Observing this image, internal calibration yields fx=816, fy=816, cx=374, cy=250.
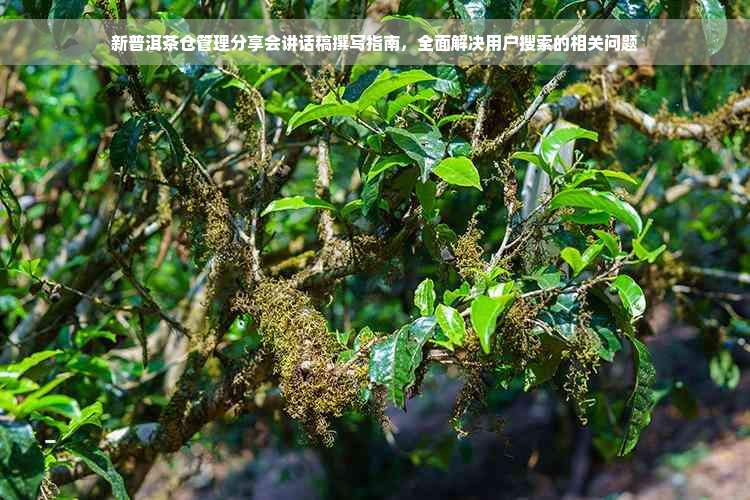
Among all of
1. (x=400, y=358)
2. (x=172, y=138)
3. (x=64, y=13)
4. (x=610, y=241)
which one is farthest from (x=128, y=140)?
(x=610, y=241)

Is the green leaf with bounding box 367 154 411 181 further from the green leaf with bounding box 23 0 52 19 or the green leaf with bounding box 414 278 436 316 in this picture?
the green leaf with bounding box 23 0 52 19

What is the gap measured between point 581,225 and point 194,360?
95 centimetres

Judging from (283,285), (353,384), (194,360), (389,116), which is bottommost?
(194,360)

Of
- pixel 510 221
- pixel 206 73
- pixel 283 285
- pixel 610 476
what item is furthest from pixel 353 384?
pixel 610 476

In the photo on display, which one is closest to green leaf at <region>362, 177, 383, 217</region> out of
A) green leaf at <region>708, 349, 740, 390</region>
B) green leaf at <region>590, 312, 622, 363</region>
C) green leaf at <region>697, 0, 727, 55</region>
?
green leaf at <region>590, 312, 622, 363</region>

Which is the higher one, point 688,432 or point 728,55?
point 728,55

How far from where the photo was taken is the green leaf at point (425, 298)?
1416 millimetres

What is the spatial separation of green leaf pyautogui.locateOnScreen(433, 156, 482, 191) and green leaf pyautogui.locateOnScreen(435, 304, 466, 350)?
0.22m

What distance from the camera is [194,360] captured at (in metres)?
1.92

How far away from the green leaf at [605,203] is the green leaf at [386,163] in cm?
28

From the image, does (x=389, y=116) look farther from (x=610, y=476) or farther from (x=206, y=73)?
(x=610, y=476)

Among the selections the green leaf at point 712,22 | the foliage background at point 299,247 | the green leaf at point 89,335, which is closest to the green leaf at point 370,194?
the foliage background at point 299,247

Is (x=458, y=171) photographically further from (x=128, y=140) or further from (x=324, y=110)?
(x=128, y=140)

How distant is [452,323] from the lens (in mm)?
1313
